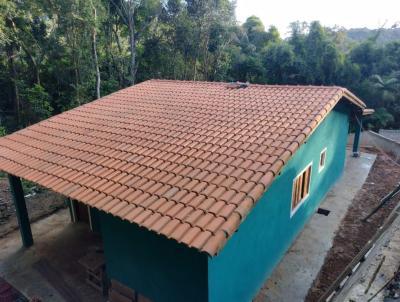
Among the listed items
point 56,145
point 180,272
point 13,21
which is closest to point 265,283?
point 180,272

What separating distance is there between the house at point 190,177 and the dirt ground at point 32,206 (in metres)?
1.56

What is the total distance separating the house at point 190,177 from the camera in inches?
167

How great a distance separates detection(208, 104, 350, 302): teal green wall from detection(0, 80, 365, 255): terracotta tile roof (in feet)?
3.21

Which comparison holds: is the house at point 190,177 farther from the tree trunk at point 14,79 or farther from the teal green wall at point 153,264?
the tree trunk at point 14,79

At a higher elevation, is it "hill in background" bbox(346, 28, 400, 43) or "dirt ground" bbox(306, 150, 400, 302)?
"hill in background" bbox(346, 28, 400, 43)

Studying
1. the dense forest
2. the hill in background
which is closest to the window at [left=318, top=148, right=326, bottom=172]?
the dense forest

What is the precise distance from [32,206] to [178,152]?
22.8 feet

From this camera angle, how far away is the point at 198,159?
5281 mm

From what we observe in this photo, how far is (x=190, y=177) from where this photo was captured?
477cm

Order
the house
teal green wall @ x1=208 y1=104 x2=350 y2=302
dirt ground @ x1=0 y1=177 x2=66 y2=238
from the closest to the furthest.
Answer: the house
teal green wall @ x1=208 y1=104 x2=350 y2=302
dirt ground @ x1=0 y1=177 x2=66 y2=238

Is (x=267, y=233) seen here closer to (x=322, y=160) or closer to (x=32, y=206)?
(x=322, y=160)

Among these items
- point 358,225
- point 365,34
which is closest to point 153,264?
point 358,225

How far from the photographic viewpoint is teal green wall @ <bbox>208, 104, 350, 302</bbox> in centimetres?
485

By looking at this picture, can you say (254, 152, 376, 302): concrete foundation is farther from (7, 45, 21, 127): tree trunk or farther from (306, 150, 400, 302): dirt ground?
(7, 45, 21, 127): tree trunk
